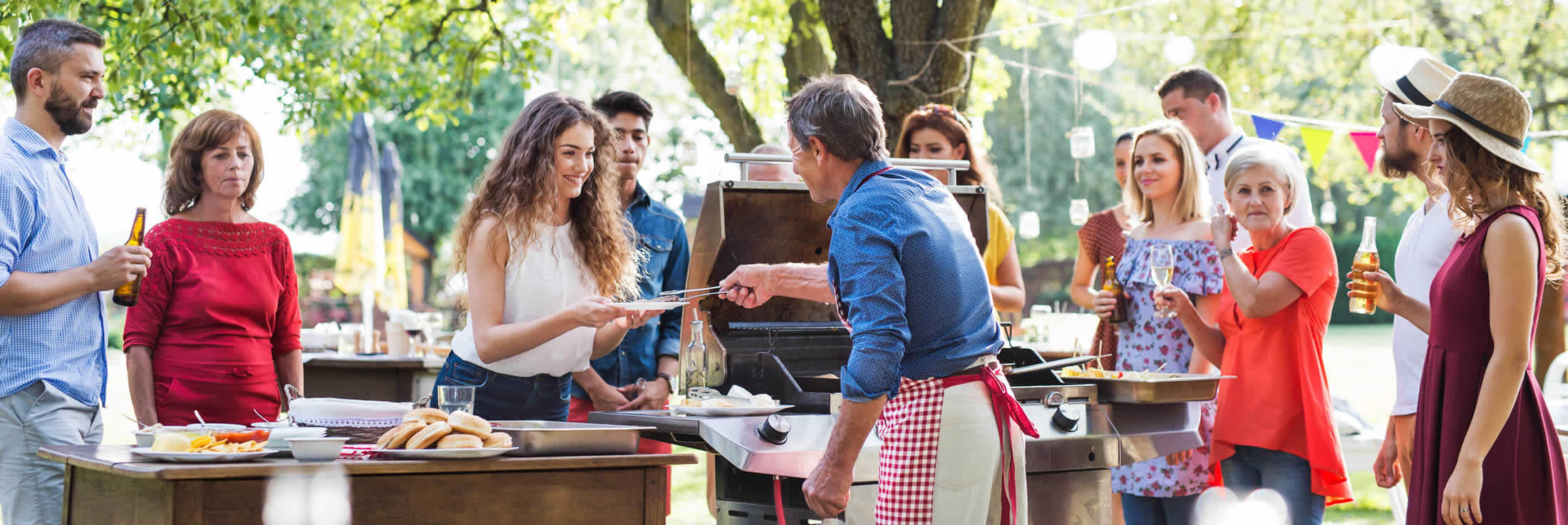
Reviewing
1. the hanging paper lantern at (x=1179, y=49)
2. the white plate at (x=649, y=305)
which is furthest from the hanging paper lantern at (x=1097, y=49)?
the white plate at (x=649, y=305)

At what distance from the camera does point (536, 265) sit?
3412 millimetres

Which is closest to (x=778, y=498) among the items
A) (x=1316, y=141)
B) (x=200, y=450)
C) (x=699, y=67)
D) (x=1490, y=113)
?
(x=200, y=450)

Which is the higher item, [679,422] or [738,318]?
[738,318]

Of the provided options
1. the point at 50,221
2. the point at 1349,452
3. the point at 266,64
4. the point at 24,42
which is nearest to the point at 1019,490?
the point at 50,221

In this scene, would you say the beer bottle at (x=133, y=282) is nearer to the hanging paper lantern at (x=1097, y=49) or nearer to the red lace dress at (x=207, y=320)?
the red lace dress at (x=207, y=320)

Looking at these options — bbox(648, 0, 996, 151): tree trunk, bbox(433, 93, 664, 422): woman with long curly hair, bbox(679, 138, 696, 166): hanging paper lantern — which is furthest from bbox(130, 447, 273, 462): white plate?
bbox(679, 138, 696, 166): hanging paper lantern

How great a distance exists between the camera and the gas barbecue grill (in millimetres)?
2982

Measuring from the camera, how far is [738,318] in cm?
362

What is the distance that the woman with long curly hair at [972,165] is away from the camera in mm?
→ 4547

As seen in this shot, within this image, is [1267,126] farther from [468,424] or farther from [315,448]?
[315,448]

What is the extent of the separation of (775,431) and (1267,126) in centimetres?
566

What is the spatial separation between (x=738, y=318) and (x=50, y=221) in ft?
6.03

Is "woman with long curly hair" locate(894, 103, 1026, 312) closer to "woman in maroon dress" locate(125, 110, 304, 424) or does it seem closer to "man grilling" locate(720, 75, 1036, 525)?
"man grilling" locate(720, 75, 1036, 525)

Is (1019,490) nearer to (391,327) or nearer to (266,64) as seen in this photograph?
(391,327)
